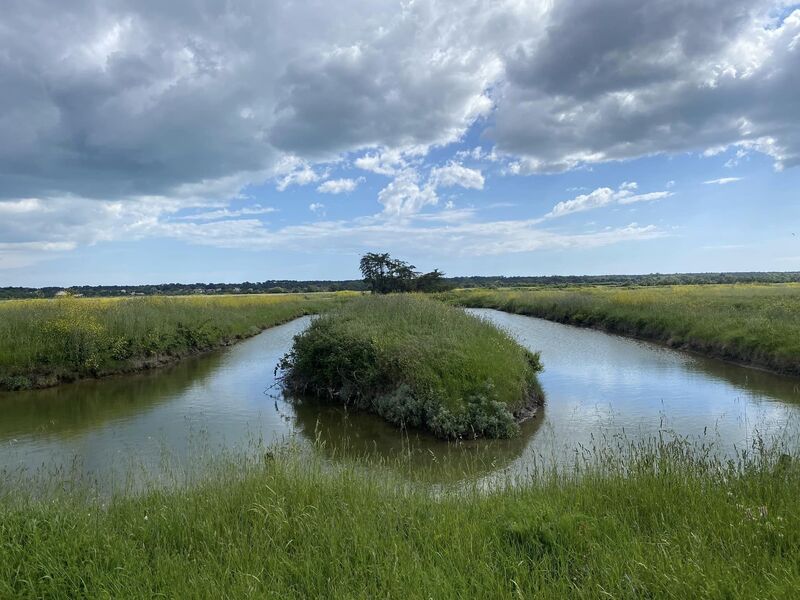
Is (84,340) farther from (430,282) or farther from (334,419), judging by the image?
(430,282)

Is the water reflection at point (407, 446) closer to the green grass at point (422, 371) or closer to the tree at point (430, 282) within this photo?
the green grass at point (422, 371)

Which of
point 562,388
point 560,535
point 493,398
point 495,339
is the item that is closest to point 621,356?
point 562,388

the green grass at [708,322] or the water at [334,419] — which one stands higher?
the green grass at [708,322]

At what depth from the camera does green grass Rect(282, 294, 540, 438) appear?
11.1 metres

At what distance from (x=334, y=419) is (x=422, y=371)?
8.90 feet

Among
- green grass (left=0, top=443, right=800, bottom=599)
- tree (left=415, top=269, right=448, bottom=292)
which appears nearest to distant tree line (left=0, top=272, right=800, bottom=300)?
tree (left=415, top=269, right=448, bottom=292)

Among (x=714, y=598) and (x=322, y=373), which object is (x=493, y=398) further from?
(x=714, y=598)

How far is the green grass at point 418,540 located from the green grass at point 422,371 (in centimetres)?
541

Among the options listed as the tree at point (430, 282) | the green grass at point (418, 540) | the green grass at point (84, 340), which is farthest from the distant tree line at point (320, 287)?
the green grass at point (418, 540)

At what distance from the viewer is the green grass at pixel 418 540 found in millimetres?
3572

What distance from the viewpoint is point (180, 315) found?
27094 millimetres

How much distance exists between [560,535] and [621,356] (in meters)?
19.7

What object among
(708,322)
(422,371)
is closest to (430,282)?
(708,322)

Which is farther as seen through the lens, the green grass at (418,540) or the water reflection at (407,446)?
the water reflection at (407,446)
